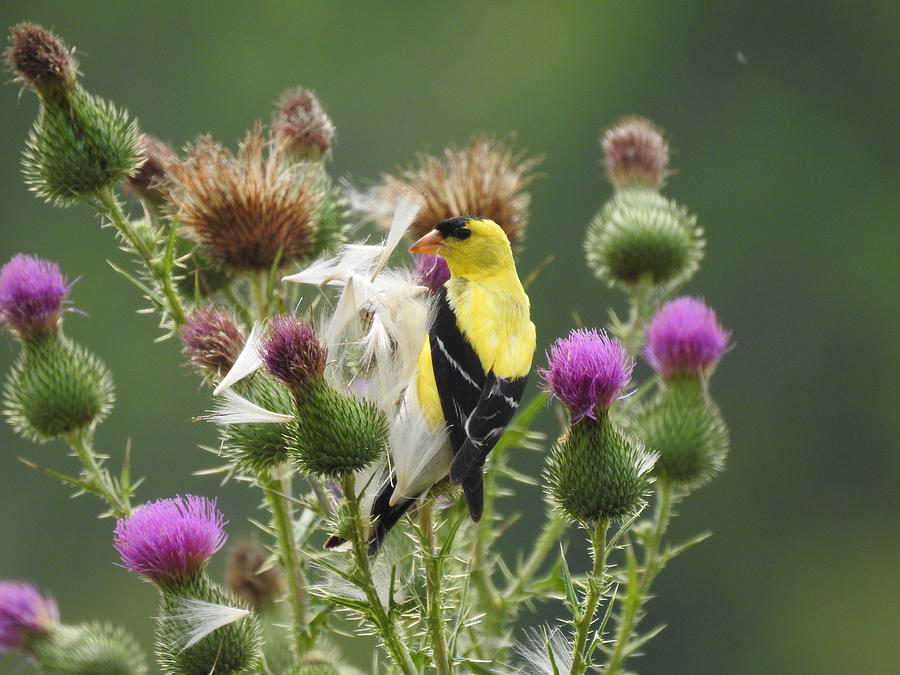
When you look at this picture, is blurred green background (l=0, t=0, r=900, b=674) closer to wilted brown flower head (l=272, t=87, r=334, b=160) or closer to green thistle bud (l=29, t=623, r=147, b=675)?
wilted brown flower head (l=272, t=87, r=334, b=160)

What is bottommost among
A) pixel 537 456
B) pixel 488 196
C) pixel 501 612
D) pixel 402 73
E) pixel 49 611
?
pixel 501 612

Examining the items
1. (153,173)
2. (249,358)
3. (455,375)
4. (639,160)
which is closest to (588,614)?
(455,375)

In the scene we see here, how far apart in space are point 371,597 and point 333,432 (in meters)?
0.24

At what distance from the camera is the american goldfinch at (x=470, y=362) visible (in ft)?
6.07

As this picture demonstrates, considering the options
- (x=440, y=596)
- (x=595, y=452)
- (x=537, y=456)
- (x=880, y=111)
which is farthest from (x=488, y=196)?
(x=880, y=111)

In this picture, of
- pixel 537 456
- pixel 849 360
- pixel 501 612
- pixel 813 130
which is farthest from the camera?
pixel 813 130

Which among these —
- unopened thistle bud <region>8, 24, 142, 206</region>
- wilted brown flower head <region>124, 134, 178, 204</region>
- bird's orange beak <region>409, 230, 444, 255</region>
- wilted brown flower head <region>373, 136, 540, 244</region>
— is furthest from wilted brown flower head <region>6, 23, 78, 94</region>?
bird's orange beak <region>409, 230, 444, 255</region>

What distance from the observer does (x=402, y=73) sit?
1886cm

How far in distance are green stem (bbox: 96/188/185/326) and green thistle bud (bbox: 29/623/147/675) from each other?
70cm

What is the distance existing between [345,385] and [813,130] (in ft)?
65.5

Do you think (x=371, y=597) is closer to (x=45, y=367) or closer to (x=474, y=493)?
(x=474, y=493)

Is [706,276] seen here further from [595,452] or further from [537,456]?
[595,452]

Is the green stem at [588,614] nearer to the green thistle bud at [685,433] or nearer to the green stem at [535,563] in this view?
the green stem at [535,563]

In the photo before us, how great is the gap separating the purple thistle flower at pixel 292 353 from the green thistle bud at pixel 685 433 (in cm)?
93
